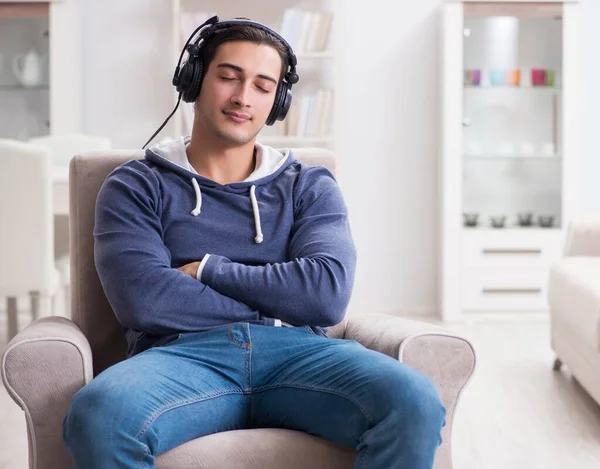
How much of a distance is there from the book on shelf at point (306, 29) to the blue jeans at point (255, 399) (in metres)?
3.05

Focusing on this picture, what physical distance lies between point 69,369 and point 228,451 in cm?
31

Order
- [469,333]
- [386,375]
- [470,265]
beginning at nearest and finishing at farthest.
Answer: [386,375] < [469,333] < [470,265]

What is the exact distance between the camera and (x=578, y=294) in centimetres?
302

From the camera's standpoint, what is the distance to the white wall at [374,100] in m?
4.83

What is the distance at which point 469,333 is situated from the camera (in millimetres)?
A: 4352

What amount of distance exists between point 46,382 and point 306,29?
330 centimetres

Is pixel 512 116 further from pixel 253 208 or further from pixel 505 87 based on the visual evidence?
pixel 253 208

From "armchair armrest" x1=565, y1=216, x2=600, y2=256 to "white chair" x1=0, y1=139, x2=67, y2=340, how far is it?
75.4 inches

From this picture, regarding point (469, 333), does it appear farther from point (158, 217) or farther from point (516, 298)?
point (158, 217)

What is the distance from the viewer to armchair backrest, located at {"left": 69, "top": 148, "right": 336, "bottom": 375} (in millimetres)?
2000

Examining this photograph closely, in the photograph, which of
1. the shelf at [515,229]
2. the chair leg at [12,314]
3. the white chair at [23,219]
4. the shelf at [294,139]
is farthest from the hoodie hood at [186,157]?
the shelf at [515,229]

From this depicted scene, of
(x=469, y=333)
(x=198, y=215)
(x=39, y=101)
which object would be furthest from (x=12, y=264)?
(x=469, y=333)

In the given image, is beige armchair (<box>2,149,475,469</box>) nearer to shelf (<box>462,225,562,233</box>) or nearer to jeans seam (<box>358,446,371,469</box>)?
jeans seam (<box>358,446,371,469</box>)

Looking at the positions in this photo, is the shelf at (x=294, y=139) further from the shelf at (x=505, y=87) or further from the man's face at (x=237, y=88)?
the man's face at (x=237, y=88)
